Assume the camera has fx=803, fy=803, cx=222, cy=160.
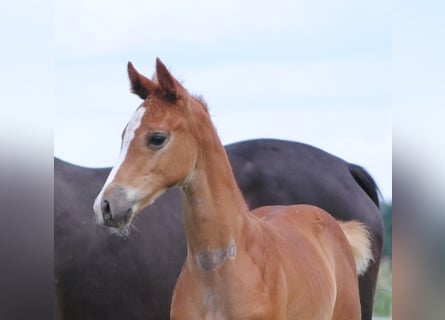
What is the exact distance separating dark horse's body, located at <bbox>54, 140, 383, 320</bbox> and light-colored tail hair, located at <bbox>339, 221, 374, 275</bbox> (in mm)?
449

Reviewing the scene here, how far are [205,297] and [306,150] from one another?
2.24 metres

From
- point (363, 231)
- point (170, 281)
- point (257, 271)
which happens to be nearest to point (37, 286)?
point (257, 271)

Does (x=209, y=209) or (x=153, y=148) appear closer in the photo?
(x=153, y=148)

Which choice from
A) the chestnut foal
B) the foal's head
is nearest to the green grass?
the chestnut foal

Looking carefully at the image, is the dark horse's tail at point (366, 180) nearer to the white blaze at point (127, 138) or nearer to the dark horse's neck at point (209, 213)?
the dark horse's neck at point (209, 213)

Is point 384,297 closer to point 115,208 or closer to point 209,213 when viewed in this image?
point 209,213

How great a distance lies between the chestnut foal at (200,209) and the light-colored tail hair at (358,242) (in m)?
0.96

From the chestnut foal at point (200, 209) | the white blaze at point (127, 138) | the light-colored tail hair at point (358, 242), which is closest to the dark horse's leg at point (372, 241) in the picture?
the light-colored tail hair at point (358, 242)

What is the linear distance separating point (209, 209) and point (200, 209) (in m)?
0.03

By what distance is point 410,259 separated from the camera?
1.96 meters

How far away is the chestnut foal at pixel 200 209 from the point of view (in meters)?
2.87

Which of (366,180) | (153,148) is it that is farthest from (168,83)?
(366,180)

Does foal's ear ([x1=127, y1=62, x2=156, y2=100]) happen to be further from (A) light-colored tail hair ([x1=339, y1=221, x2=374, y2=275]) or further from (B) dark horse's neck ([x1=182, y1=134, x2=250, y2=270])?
(A) light-colored tail hair ([x1=339, y1=221, x2=374, y2=275])

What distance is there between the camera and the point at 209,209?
10.2 feet
